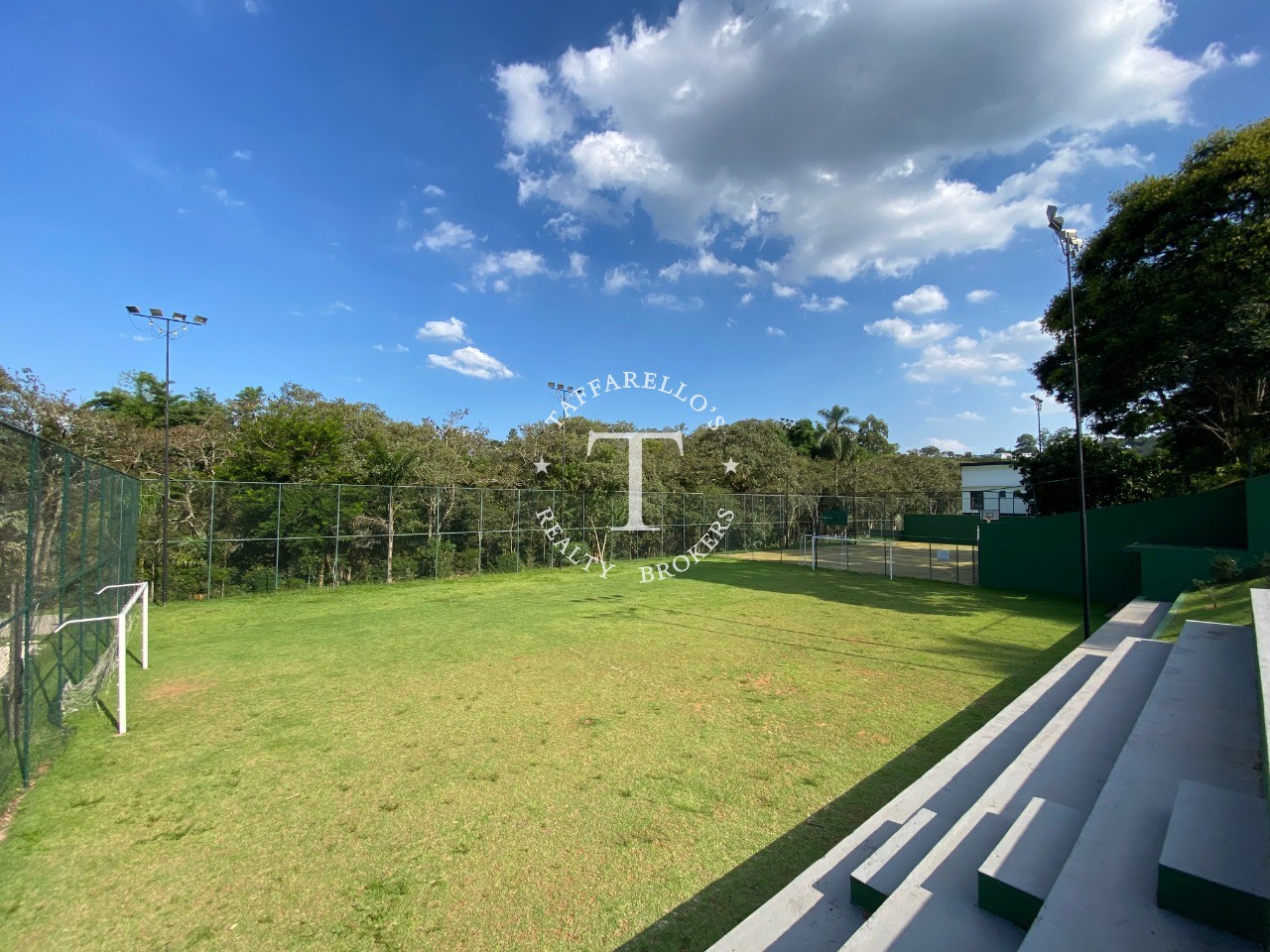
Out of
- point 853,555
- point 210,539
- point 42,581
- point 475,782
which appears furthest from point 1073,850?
point 853,555

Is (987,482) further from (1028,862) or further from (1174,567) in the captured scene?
(1028,862)

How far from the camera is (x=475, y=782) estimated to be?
3650 millimetres

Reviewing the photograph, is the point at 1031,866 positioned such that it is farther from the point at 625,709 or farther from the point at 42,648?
the point at 42,648

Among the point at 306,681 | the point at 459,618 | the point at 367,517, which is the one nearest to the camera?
the point at 306,681

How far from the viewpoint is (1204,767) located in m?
2.57

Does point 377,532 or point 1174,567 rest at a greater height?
point 377,532

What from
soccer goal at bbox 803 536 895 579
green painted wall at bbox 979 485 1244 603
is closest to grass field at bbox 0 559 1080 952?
green painted wall at bbox 979 485 1244 603

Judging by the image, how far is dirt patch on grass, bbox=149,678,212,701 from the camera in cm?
536

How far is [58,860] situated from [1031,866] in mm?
4795

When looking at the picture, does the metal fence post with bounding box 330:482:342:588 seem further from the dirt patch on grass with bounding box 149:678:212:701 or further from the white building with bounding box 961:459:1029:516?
the white building with bounding box 961:459:1029:516

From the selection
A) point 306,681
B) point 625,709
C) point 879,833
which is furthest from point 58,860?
point 879,833

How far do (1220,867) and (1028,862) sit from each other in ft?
1.82

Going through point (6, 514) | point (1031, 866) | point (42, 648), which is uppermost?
point (6, 514)

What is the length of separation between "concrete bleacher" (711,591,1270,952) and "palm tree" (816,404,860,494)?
30821 millimetres
